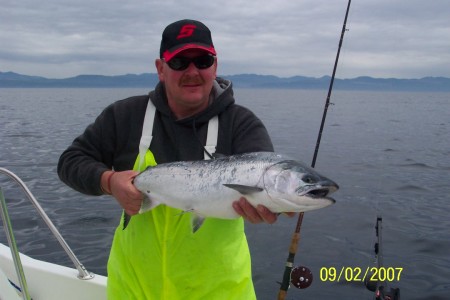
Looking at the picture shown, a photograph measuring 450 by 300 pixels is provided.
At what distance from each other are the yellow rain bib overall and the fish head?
57 cm

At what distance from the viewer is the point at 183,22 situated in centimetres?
326

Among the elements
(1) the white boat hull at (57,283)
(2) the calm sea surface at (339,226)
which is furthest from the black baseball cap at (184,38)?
(2) the calm sea surface at (339,226)

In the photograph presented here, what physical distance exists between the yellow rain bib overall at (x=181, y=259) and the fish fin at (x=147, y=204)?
104 millimetres

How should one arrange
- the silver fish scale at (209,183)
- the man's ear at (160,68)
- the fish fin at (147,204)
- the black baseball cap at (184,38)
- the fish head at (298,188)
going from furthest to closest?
the man's ear at (160,68) < the fish fin at (147,204) < the black baseball cap at (184,38) < the silver fish scale at (209,183) < the fish head at (298,188)

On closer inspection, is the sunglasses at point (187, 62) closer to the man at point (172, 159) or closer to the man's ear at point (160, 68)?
the man at point (172, 159)

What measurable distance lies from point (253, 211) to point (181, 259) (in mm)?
701

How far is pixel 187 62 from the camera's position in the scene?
125 inches

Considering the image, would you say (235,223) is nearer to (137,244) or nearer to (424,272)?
(137,244)

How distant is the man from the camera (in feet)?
10.5

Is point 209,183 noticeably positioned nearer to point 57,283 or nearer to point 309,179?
point 309,179

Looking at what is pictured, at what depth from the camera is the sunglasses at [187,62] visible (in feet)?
10.4

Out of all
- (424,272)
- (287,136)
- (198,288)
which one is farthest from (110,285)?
(287,136)

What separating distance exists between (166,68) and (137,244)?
135 centimetres
